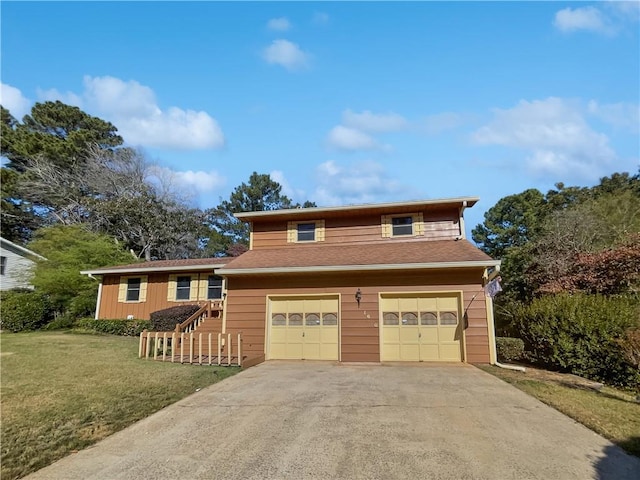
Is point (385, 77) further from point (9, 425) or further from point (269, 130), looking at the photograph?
point (9, 425)

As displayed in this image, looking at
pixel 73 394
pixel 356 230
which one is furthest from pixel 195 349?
pixel 356 230

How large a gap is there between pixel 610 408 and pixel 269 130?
530 inches

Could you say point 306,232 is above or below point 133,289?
above

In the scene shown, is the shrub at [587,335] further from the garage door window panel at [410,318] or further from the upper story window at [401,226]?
the upper story window at [401,226]

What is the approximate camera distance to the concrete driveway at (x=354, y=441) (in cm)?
356

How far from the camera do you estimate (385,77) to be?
12125 mm

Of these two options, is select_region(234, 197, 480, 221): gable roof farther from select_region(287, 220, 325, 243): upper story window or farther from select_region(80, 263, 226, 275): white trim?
select_region(80, 263, 226, 275): white trim

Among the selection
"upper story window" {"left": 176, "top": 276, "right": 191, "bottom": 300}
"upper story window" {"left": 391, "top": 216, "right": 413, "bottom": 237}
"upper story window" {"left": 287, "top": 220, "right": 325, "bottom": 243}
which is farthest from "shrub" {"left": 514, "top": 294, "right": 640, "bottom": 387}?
"upper story window" {"left": 176, "top": 276, "right": 191, "bottom": 300}

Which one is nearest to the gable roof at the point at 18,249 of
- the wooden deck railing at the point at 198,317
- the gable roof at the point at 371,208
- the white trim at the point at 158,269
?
the white trim at the point at 158,269

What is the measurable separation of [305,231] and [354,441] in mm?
10178

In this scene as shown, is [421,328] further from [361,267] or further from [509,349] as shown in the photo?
[509,349]

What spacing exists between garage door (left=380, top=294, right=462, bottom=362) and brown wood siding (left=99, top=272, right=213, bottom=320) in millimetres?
9750

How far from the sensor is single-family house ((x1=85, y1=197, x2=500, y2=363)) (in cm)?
1041

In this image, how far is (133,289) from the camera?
698 inches
